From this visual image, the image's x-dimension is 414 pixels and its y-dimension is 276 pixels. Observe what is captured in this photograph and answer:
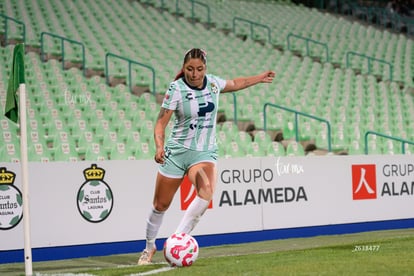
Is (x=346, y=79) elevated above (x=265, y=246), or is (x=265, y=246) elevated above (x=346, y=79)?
(x=346, y=79)

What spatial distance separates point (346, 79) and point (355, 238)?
10.5m

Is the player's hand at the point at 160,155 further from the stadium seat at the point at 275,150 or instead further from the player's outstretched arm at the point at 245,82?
the stadium seat at the point at 275,150

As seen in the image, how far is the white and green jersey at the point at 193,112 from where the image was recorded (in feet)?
25.8

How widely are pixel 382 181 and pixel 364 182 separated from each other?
1.27ft

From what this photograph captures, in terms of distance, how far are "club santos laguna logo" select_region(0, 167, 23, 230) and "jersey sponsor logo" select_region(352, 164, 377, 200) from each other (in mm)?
5633

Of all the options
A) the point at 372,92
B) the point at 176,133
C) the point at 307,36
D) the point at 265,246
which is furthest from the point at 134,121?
the point at 307,36

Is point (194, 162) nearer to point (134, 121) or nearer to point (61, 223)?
point (61, 223)

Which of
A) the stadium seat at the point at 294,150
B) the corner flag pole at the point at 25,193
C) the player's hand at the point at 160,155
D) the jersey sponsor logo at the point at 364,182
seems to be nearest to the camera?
the corner flag pole at the point at 25,193

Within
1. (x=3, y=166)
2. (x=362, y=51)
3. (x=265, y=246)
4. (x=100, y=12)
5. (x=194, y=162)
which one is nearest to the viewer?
(x=194, y=162)

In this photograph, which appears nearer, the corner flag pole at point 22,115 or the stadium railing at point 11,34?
the corner flag pole at point 22,115

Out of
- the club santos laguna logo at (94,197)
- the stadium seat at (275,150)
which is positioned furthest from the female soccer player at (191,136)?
the stadium seat at (275,150)

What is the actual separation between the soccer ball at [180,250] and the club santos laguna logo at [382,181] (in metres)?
5.76

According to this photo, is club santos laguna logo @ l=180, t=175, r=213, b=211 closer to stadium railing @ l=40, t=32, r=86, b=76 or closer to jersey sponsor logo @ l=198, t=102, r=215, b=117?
jersey sponsor logo @ l=198, t=102, r=215, b=117

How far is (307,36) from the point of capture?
2580 cm
